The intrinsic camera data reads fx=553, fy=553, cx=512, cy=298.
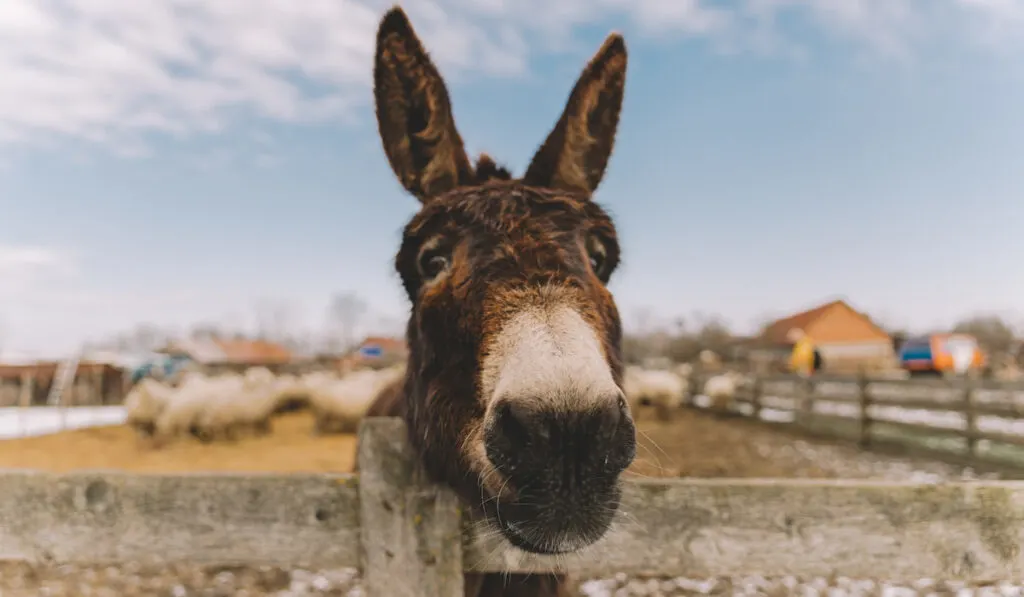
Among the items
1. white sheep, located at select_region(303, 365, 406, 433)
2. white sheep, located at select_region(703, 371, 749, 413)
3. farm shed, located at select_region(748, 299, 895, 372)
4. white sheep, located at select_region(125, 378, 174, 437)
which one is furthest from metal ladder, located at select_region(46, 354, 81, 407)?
farm shed, located at select_region(748, 299, 895, 372)

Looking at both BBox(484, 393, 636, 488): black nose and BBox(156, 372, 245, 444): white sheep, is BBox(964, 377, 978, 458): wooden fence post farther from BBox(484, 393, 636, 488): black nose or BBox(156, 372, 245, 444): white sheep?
BBox(156, 372, 245, 444): white sheep

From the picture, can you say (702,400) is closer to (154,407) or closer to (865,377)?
(865,377)

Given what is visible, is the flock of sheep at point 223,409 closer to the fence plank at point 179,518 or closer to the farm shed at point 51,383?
the fence plank at point 179,518

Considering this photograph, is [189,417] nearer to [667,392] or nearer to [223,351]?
[667,392]

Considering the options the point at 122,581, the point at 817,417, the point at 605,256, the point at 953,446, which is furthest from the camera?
the point at 817,417

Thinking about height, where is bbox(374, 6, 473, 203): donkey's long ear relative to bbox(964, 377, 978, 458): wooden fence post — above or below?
above

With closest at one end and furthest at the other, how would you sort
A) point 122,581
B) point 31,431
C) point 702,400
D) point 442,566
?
point 442,566, point 122,581, point 31,431, point 702,400

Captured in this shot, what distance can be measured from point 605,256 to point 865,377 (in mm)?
11761

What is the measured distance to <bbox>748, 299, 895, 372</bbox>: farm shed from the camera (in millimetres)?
52656

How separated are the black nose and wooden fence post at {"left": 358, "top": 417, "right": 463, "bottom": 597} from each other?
0.49 m

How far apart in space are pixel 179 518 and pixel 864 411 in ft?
40.6

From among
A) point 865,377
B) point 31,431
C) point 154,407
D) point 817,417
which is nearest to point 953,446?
point 865,377

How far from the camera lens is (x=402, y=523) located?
1562 millimetres

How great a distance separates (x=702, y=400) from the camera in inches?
814
